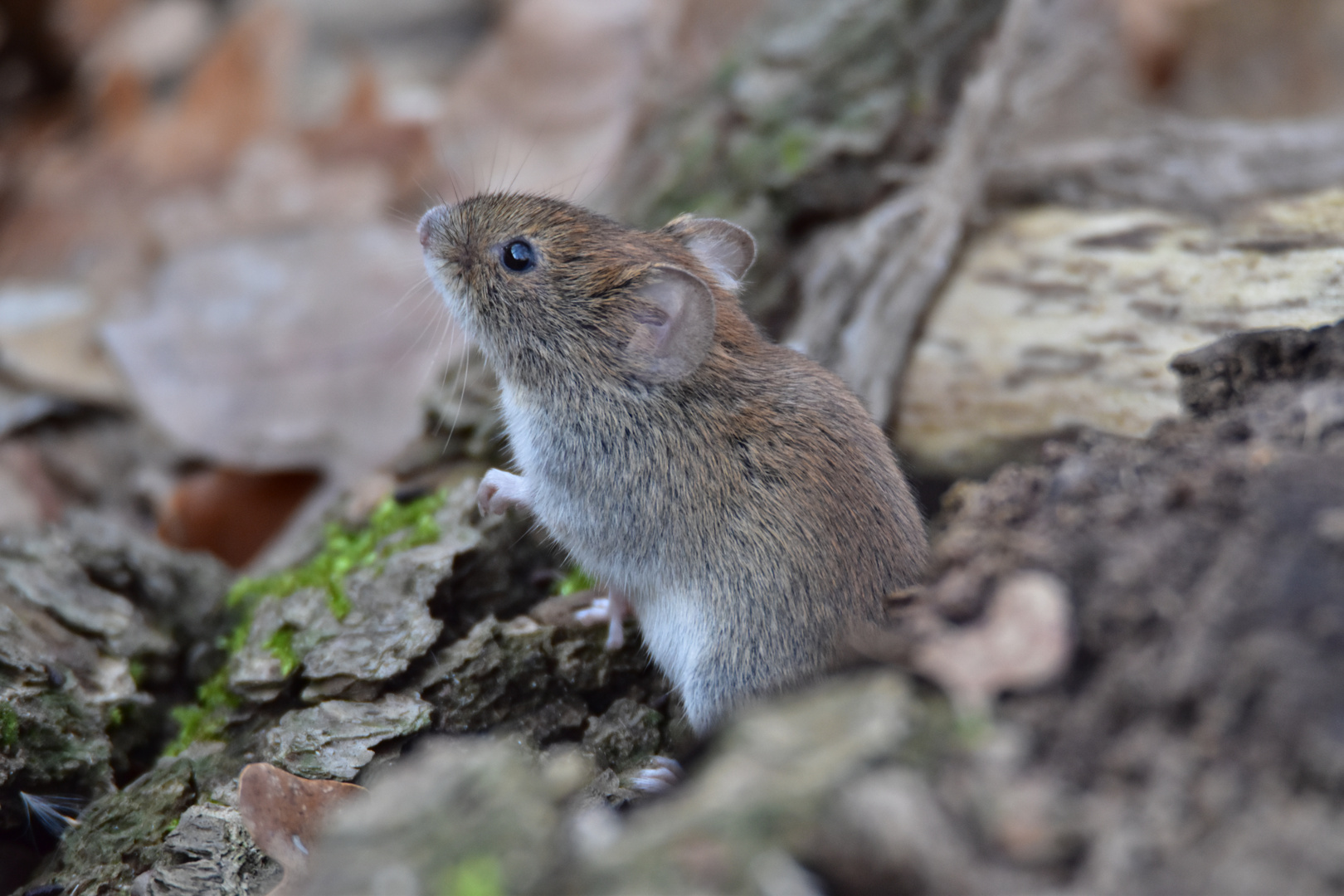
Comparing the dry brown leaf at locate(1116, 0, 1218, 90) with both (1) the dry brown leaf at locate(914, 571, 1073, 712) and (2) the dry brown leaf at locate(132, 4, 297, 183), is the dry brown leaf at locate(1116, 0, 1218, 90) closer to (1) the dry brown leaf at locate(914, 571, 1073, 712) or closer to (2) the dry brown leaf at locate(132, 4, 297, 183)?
(2) the dry brown leaf at locate(132, 4, 297, 183)

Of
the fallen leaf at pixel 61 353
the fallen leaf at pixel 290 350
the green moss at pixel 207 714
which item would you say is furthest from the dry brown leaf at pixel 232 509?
the green moss at pixel 207 714

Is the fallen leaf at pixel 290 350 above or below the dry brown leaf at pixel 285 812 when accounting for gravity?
above

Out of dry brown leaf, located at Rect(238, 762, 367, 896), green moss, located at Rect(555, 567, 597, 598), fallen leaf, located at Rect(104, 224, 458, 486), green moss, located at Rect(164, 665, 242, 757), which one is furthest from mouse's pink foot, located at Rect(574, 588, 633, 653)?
fallen leaf, located at Rect(104, 224, 458, 486)

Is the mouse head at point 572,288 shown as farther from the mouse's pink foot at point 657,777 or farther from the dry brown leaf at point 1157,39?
the dry brown leaf at point 1157,39

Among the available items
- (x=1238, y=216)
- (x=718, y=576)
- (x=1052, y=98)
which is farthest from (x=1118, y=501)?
(x=1052, y=98)

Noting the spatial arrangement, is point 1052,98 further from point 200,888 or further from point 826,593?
point 200,888
